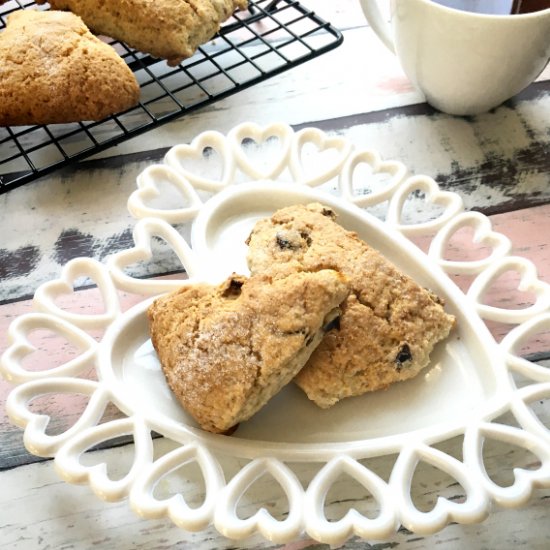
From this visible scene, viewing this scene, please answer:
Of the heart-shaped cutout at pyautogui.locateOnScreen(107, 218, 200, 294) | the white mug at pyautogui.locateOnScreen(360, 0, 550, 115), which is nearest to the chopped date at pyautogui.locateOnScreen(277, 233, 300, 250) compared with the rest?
the heart-shaped cutout at pyautogui.locateOnScreen(107, 218, 200, 294)

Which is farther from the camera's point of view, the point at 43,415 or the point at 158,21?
the point at 158,21

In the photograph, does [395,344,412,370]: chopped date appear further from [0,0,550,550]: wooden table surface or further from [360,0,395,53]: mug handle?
[360,0,395,53]: mug handle

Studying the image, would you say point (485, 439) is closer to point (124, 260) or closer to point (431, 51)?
point (124, 260)

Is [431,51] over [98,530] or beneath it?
over

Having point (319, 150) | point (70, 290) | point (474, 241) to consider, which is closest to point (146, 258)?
point (70, 290)

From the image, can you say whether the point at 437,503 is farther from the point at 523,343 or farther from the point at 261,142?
the point at 261,142

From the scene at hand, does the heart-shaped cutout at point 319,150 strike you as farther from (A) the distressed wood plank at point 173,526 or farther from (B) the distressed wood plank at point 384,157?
(A) the distressed wood plank at point 173,526

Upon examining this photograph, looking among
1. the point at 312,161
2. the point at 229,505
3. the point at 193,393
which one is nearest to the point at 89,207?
the point at 312,161
